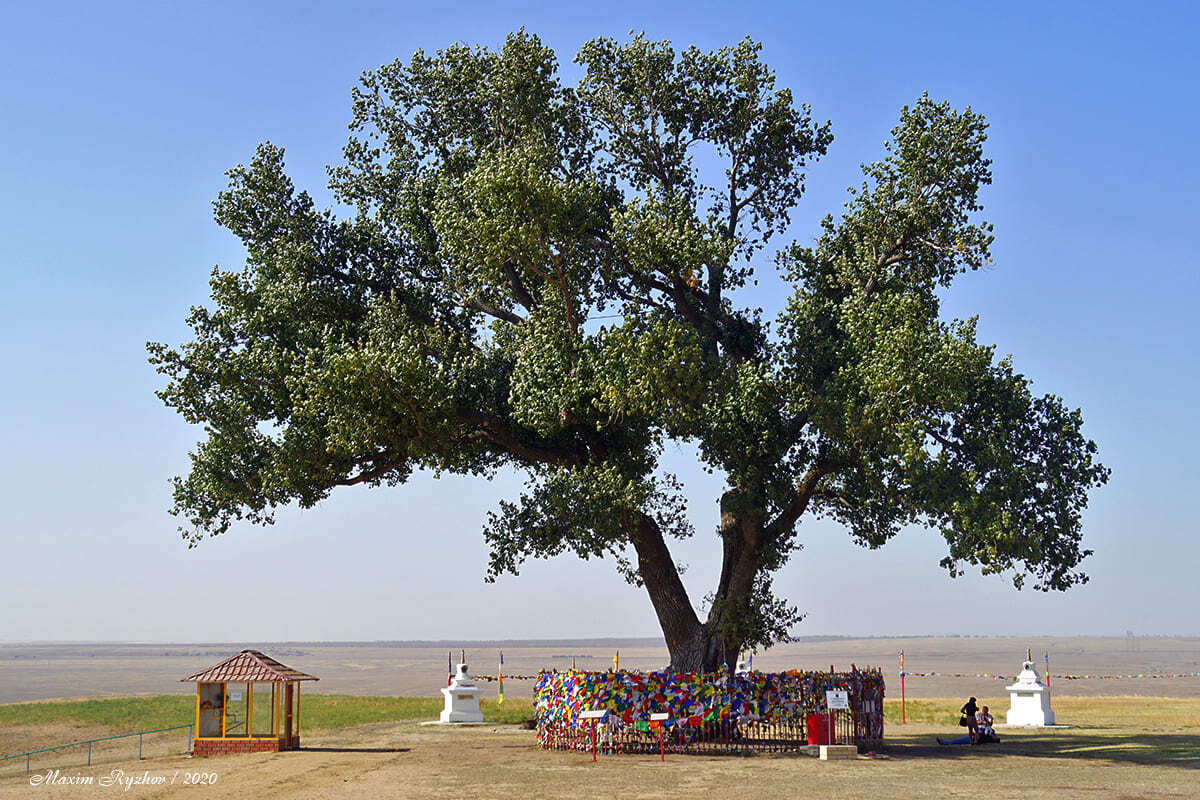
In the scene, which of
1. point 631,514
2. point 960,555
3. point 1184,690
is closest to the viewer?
point 960,555

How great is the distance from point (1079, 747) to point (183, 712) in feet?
113

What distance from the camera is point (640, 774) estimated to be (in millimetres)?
22547

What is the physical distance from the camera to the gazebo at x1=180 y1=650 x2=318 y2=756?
1051 inches

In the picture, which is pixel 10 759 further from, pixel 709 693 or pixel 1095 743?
pixel 1095 743

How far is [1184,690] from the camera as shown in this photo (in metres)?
73.8

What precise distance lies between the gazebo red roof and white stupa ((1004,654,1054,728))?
2234cm

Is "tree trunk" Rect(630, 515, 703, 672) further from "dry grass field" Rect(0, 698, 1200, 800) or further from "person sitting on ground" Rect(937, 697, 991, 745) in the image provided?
"person sitting on ground" Rect(937, 697, 991, 745)

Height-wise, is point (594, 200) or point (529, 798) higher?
point (594, 200)

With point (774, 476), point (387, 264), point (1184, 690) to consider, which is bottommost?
point (1184, 690)

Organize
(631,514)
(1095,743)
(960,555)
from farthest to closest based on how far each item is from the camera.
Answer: (1095,743), (631,514), (960,555)

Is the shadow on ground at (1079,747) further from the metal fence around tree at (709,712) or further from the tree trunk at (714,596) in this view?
the tree trunk at (714,596)

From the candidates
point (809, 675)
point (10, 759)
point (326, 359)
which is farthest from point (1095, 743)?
point (10, 759)

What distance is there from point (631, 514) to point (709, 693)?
4.43m

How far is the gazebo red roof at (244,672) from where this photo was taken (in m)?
26.6
